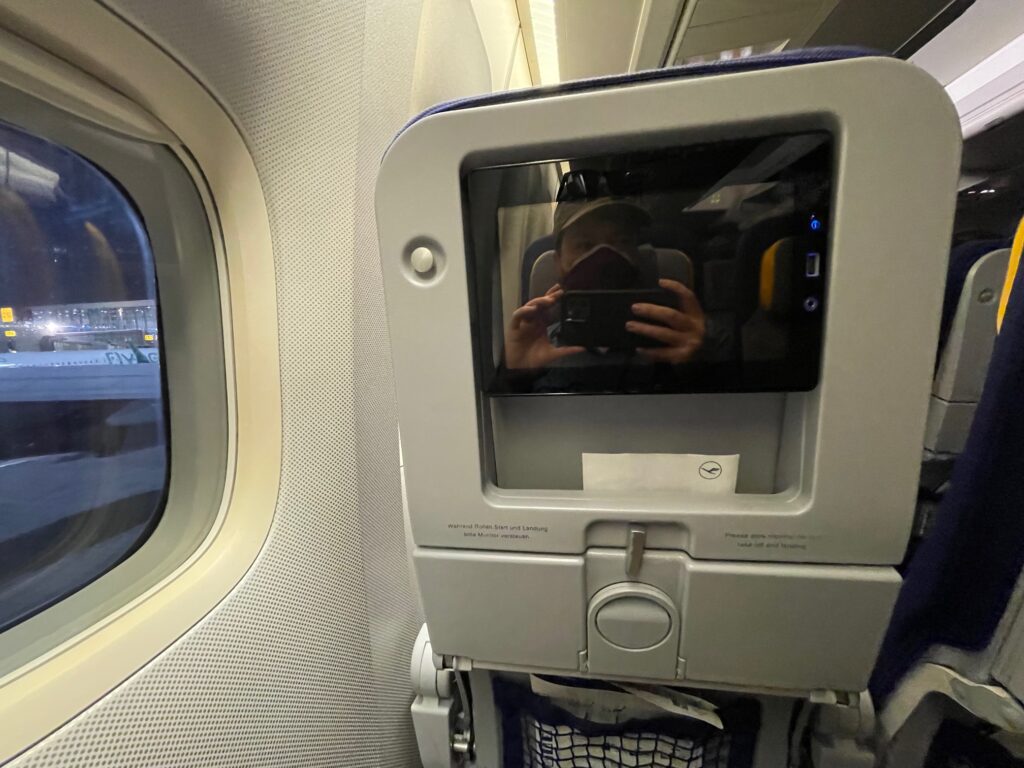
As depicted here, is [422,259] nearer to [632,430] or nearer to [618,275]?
[618,275]

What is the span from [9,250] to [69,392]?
216 millimetres

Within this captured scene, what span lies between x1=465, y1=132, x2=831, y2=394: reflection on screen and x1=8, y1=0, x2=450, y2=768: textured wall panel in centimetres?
41

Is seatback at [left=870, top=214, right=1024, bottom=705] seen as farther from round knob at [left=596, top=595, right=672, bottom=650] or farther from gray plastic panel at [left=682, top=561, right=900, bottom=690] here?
round knob at [left=596, top=595, right=672, bottom=650]

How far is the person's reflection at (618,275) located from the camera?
57cm

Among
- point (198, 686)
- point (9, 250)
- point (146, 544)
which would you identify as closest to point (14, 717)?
point (198, 686)

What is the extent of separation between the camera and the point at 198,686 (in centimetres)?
69

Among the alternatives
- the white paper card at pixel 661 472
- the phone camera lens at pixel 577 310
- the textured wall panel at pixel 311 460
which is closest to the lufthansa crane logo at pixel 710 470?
the white paper card at pixel 661 472

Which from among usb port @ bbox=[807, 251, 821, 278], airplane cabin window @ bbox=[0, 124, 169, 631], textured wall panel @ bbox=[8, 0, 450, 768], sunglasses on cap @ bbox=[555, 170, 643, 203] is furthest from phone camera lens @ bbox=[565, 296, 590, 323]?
airplane cabin window @ bbox=[0, 124, 169, 631]

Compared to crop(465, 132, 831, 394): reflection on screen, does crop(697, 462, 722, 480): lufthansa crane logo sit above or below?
below

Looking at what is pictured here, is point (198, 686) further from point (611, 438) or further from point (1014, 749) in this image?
point (1014, 749)

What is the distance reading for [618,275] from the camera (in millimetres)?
586

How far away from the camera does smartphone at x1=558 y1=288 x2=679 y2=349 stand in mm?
585

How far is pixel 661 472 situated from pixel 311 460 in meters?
0.62

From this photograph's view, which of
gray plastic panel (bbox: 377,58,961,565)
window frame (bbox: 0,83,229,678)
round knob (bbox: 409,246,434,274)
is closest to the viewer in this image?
gray plastic panel (bbox: 377,58,961,565)
